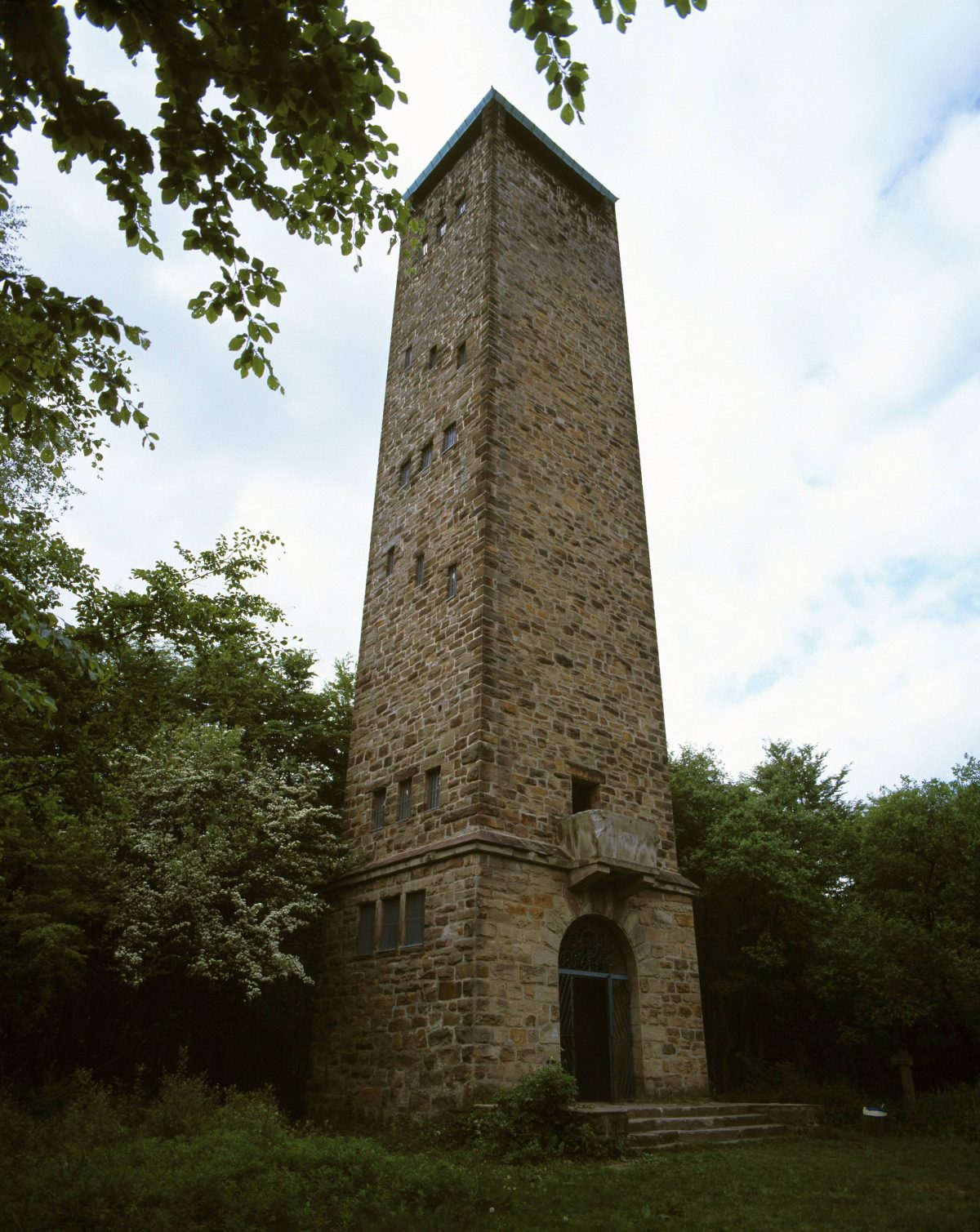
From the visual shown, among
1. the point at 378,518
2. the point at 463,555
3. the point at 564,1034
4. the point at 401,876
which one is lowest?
the point at 564,1034

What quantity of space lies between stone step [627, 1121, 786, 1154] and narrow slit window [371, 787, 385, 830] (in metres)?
6.21

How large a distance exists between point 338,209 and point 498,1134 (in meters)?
9.45

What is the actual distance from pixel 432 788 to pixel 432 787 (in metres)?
0.01

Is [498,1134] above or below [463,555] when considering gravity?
below

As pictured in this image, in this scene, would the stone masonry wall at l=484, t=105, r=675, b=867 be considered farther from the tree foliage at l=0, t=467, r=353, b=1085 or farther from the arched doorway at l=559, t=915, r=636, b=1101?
the tree foliage at l=0, t=467, r=353, b=1085

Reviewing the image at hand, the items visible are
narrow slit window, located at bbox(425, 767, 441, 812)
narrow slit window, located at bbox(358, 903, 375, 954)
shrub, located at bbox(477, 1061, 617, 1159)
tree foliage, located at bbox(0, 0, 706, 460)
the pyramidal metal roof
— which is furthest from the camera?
the pyramidal metal roof

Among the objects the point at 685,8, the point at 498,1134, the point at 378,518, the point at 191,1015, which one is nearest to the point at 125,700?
the point at 498,1134

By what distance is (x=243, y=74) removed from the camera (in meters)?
4.15

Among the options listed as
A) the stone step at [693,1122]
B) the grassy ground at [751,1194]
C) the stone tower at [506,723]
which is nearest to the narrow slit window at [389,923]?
the stone tower at [506,723]

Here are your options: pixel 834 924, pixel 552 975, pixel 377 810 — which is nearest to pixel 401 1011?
pixel 552 975

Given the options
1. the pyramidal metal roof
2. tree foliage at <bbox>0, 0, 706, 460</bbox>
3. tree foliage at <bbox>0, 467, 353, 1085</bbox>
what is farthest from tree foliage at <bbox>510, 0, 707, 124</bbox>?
the pyramidal metal roof

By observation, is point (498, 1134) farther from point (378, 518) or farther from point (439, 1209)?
point (378, 518)

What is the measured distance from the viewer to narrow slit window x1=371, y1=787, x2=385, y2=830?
14.2m

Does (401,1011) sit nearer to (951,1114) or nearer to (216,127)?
(951,1114)
